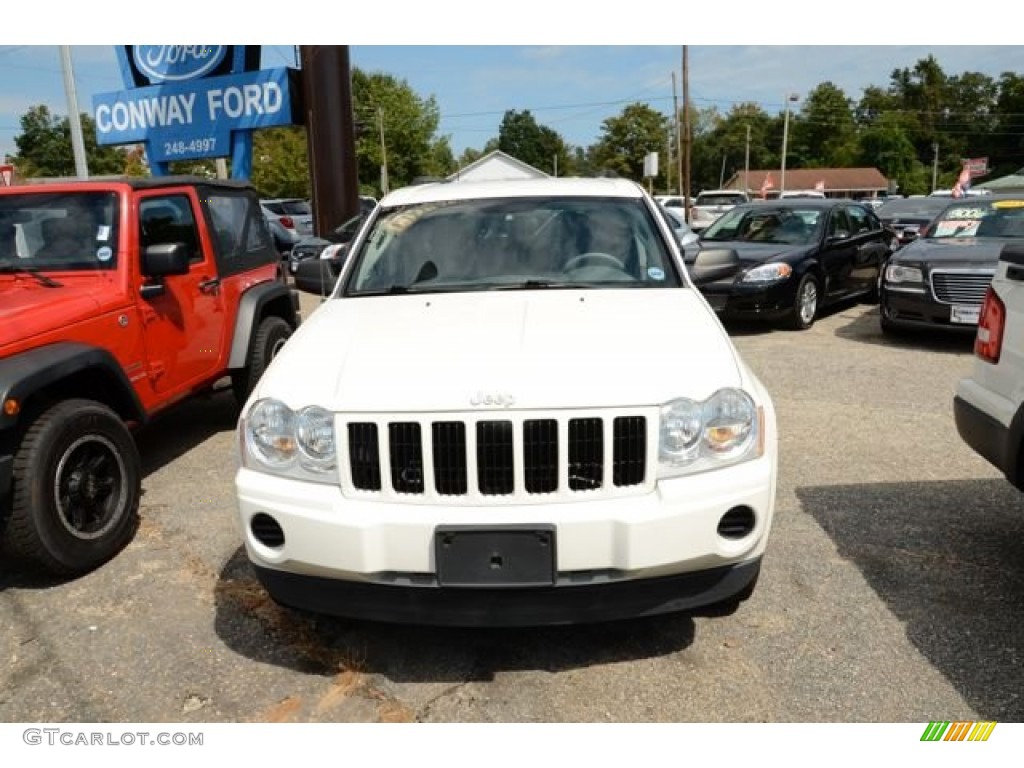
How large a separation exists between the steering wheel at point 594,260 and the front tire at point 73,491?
2372mm

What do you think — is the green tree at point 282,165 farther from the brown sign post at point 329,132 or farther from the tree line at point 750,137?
the brown sign post at point 329,132

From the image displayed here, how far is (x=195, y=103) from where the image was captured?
38.9 ft

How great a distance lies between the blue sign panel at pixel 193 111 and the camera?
36.7ft

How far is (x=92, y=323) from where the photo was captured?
414cm

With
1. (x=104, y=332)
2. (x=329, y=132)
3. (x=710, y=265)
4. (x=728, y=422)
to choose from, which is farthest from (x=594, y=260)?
(x=329, y=132)

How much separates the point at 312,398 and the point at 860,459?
3806 mm

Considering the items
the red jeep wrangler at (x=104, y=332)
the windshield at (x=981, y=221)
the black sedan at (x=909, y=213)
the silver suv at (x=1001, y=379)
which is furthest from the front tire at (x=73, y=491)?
the black sedan at (x=909, y=213)

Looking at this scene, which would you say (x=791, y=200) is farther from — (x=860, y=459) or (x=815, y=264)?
(x=860, y=459)

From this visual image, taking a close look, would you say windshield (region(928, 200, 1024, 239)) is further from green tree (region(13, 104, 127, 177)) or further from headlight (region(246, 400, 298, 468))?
green tree (region(13, 104, 127, 177))

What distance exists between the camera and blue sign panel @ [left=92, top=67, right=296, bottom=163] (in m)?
11.2

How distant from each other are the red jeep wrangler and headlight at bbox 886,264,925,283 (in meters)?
6.40

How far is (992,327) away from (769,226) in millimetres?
7422

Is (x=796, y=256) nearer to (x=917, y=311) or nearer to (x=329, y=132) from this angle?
(x=917, y=311)

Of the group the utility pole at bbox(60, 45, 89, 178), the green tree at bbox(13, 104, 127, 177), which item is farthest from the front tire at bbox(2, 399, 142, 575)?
the green tree at bbox(13, 104, 127, 177)
